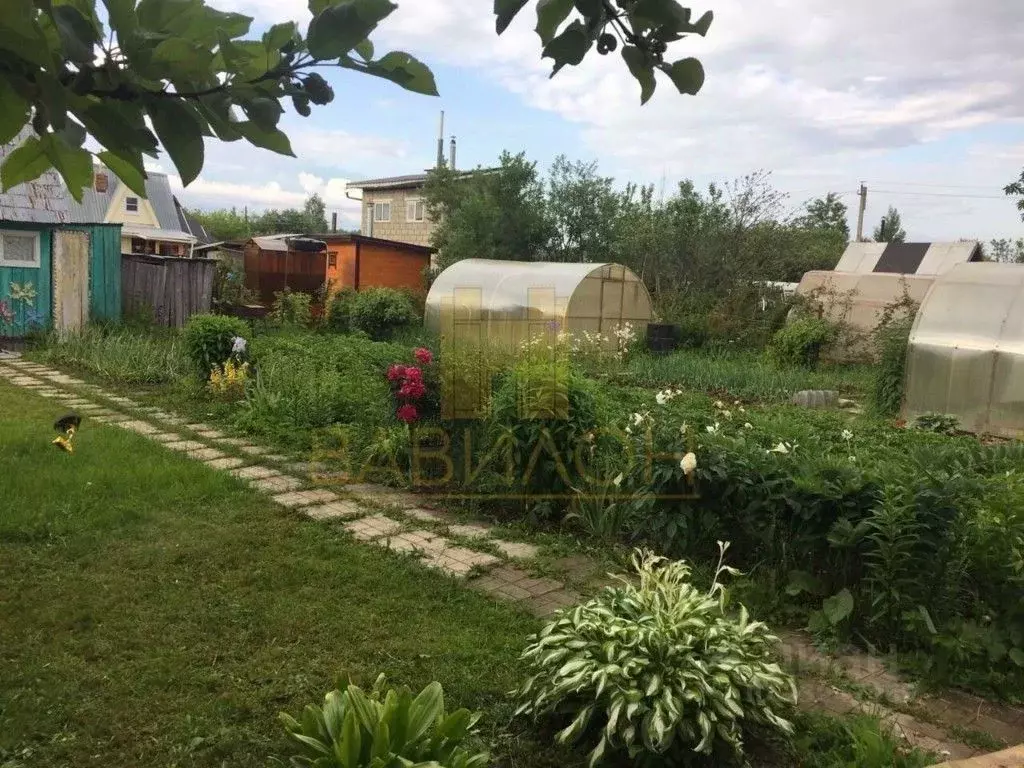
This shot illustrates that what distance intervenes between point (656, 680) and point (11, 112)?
2158mm

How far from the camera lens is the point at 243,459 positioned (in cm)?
604

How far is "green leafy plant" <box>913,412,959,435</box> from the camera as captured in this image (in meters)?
8.41

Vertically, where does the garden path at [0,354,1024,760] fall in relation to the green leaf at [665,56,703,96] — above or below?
below

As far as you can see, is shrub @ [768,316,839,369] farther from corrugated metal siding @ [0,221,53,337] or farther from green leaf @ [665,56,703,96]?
green leaf @ [665,56,703,96]

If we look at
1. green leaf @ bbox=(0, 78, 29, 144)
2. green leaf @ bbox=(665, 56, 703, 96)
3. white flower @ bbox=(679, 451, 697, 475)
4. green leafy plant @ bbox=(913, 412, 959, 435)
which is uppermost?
green leaf @ bbox=(665, 56, 703, 96)

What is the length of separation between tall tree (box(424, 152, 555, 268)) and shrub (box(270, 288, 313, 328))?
5115 mm

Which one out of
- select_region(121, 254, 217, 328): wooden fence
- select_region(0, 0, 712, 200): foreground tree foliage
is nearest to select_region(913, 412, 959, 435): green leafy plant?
select_region(0, 0, 712, 200): foreground tree foliage

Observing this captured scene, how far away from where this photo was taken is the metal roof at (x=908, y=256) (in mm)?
20953

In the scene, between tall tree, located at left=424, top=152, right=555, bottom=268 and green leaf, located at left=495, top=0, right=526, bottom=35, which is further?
tall tree, located at left=424, top=152, right=555, bottom=268

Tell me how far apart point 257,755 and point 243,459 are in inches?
155

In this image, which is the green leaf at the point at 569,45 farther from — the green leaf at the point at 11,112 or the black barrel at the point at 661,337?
the black barrel at the point at 661,337

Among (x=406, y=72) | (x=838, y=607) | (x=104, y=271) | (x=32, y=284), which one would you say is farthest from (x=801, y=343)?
(x=406, y=72)

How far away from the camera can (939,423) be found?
28.0 ft

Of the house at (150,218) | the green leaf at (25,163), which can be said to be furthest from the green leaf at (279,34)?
the house at (150,218)
